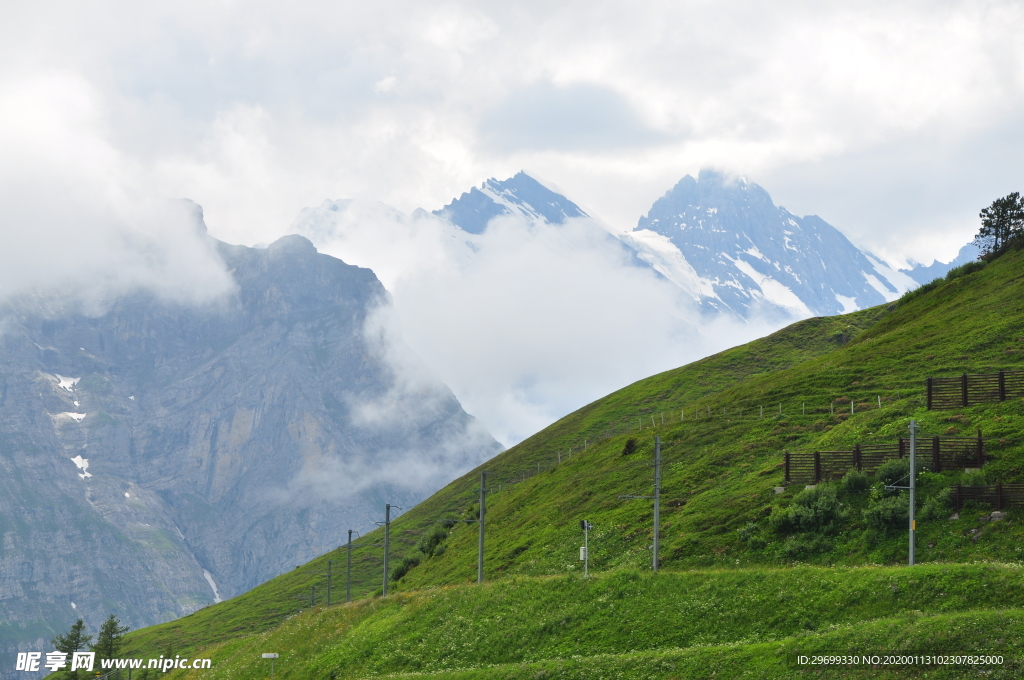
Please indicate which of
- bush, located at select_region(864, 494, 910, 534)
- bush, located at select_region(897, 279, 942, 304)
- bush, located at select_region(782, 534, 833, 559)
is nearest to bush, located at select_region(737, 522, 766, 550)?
bush, located at select_region(782, 534, 833, 559)

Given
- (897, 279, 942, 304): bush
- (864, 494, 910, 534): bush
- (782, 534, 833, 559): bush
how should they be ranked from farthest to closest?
(897, 279, 942, 304): bush → (782, 534, 833, 559): bush → (864, 494, 910, 534): bush

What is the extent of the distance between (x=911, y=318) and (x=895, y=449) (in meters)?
65.8

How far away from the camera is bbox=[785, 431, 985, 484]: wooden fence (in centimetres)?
5666

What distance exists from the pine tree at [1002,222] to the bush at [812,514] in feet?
280

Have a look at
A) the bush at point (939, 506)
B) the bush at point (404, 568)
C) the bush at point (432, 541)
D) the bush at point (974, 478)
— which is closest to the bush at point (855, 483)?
the bush at point (939, 506)

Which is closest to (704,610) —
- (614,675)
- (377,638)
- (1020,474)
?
(614,675)

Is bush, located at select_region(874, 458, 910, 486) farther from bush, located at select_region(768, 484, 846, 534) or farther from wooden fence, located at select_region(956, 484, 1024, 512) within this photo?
wooden fence, located at select_region(956, 484, 1024, 512)

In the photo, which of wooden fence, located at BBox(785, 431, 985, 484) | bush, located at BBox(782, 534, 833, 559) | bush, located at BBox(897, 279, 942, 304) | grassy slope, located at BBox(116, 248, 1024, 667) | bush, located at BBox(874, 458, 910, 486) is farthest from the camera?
bush, located at BBox(897, 279, 942, 304)

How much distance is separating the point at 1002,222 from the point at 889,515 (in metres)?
97.1

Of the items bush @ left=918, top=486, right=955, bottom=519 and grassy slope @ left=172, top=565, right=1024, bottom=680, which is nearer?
grassy slope @ left=172, top=565, right=1024, bottom=680

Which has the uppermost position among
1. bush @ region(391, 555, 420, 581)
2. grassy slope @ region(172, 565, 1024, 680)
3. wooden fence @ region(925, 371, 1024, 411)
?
wooden fence @ region(925, 371, 1024, 411)

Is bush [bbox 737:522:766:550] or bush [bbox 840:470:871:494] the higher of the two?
bush [bbox 840:470:871:494]

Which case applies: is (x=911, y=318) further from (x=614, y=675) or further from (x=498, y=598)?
(x=614, y=675)

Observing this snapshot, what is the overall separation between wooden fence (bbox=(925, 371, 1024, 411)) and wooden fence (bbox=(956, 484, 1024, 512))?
676 inches
